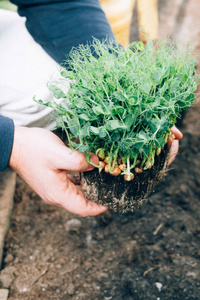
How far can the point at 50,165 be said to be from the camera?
1028 mm

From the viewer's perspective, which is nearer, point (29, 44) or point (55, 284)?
point (55, 284)

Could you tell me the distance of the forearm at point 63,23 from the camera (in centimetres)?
146

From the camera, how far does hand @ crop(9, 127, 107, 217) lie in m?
0.98

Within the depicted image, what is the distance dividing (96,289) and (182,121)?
1382 mm

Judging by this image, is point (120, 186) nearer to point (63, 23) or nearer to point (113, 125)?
point (113, 125)

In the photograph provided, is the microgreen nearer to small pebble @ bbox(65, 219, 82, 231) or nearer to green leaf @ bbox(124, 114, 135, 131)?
green leaf @ bbox(124, 114, 135, 131)

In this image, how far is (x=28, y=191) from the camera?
1804 millimetres

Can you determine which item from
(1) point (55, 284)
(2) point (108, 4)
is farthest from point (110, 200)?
(2) point (108, 4)

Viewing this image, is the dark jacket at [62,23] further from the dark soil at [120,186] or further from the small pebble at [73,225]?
the small pebble at [73,225]

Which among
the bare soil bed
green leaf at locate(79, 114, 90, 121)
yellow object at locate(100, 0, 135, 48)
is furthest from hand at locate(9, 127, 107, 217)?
yellow object at locate(100, 0, 135, 48)

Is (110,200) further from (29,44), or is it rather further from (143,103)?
(29,44)

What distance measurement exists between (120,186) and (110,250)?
553 mm

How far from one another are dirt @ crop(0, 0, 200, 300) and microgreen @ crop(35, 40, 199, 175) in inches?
24.9

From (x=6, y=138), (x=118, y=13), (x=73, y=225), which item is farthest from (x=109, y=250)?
(x=118, y=13)
